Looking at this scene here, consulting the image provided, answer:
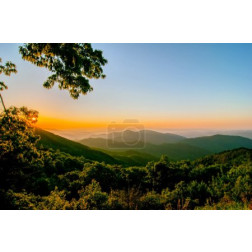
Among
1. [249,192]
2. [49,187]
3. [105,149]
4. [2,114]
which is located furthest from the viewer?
[105,149]

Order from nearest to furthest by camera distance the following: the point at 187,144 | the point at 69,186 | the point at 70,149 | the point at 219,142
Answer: the point at 69,186 → the point at 70,149 → the point at 219,142 → the point at 187,144

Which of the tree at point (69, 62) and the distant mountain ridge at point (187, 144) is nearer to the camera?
the tree at point (69, 62)

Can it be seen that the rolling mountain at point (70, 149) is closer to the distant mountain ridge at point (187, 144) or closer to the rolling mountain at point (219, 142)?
the distant mountain ridge at point (187, 144)

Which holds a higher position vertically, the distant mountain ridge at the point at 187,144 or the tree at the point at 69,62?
the tree at the point at 69,62

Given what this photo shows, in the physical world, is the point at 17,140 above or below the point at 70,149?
above

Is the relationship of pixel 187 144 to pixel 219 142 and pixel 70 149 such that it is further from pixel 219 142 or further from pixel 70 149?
pixel 70 149

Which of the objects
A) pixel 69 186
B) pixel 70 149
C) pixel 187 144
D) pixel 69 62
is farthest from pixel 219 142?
pixel 69 62

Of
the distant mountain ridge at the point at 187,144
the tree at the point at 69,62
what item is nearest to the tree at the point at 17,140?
the tree at the point at 69,62
